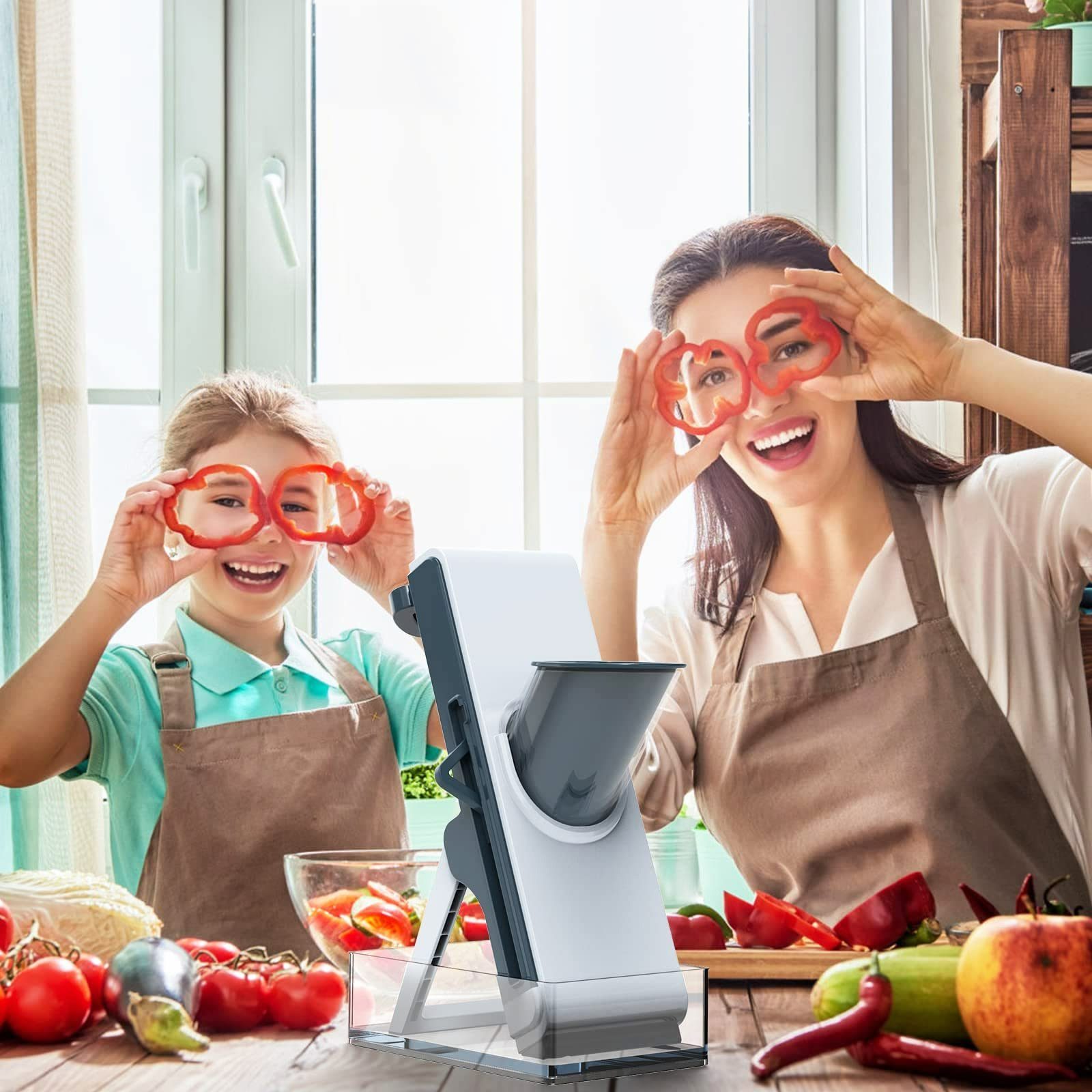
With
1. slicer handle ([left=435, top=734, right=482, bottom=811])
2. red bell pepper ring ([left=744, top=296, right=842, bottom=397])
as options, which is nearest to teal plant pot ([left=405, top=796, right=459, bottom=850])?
red bell pepper ring ([left=744, top=296, right=842, bottom=397])

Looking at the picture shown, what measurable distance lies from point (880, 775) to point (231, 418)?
A: 3.22 feet

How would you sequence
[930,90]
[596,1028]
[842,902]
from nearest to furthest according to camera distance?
[596,1028] < [842,902] < [930,90]

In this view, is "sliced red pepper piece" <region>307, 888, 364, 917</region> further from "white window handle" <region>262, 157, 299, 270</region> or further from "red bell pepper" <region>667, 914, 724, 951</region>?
"white window handle" <region>262, 157, 299, 270</region>

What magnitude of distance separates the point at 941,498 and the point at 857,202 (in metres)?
0.58

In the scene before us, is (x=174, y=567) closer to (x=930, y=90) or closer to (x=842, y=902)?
(x=842, y=902)

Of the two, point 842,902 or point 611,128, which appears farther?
point 611,128

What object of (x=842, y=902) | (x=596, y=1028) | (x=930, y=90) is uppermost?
(x=930, y=90)

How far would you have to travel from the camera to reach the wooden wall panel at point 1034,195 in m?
1.54

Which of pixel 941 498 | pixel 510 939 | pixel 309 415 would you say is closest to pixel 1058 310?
pixel 941 498

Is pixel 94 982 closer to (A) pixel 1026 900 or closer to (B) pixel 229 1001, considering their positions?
(B) pixel 229 1001

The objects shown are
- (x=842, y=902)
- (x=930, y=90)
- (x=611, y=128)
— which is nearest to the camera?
(x=842, y=902)

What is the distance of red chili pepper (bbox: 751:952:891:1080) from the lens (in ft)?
2.43

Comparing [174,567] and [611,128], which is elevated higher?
[611,128]

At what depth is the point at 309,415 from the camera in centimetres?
175
